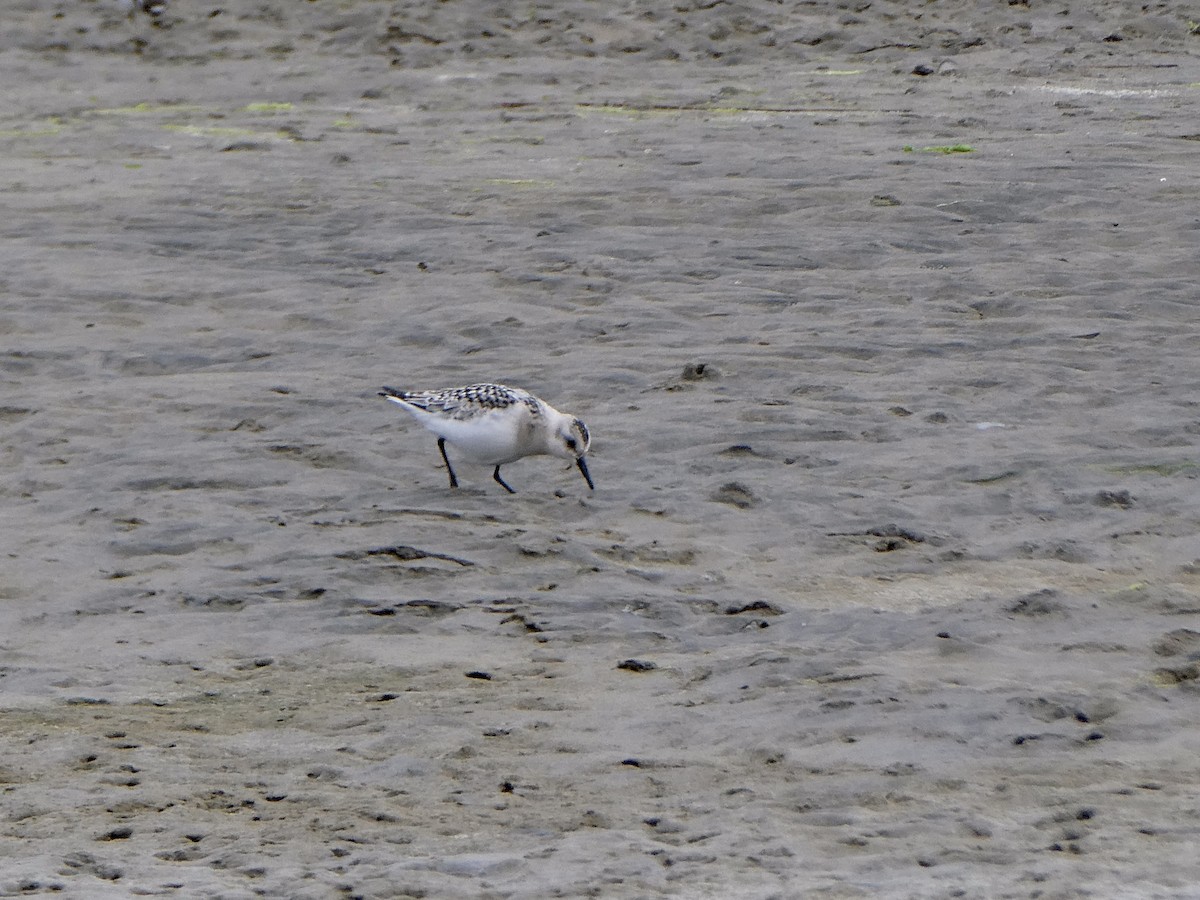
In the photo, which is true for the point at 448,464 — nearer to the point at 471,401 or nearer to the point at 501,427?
the point at 471,401

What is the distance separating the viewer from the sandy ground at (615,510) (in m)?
4.55

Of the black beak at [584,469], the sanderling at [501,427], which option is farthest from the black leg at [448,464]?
the black beak at [584,469]

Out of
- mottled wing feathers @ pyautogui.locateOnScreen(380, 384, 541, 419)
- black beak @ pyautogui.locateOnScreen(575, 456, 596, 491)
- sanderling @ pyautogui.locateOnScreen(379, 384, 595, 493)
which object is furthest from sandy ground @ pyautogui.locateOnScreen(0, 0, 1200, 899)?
mottled wing feathers @ pyautogui.locateOnScreen(380, 384, 541, 419)

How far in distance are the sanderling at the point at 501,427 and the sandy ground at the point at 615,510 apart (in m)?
0.24

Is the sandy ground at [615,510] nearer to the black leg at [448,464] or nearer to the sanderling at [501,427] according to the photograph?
the black leg at [448,464]

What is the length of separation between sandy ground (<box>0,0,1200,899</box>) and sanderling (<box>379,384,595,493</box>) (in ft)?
0.80

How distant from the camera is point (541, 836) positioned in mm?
4496

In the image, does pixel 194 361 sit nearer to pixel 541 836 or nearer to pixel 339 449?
pixel 339 449

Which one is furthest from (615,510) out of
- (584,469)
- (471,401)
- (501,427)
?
(471,401)

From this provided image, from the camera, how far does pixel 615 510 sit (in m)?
7.36

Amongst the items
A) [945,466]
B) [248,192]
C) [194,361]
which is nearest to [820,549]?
[945,466]

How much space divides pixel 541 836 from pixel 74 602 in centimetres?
264

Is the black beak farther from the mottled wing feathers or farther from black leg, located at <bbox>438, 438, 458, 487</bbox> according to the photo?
black leg, located at <bbox>438, 438, 458, 487</bbox>

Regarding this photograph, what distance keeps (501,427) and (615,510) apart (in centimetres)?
59
